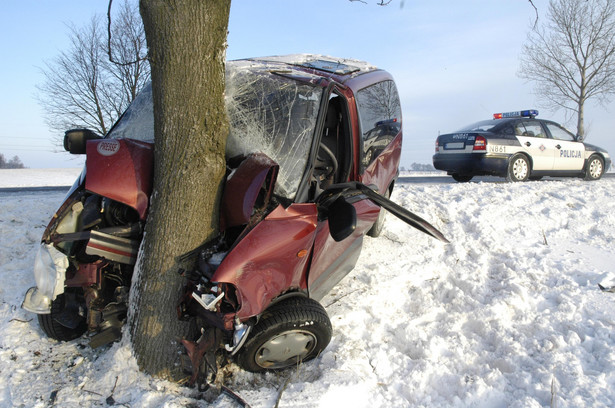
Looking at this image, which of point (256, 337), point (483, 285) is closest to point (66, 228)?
point (256, 337)

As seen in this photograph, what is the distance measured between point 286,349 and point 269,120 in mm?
1775

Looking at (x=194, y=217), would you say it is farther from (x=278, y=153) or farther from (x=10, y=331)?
(x=10, y=331)

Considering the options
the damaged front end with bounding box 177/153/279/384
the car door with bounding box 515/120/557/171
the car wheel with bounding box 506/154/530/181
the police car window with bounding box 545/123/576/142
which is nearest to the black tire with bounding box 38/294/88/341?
the damaged front end with bounding box 177/153/279/384

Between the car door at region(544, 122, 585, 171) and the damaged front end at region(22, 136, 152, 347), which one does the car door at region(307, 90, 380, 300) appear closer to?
the damaged front end at region(22, 136, 152, 347)

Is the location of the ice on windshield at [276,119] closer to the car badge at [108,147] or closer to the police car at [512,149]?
the car badge at [108,147]

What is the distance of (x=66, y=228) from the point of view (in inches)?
113

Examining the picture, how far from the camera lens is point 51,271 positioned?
2750 mm

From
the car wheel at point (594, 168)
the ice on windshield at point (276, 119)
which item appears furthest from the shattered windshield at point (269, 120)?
the car wheel at point (594, 168)

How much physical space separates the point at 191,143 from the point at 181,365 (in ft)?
4.98

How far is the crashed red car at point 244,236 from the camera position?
8.55ft

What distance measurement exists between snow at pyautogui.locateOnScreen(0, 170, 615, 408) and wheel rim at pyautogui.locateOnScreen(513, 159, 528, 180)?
3.96 m

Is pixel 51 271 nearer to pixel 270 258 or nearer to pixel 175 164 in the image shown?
pixel 175 164

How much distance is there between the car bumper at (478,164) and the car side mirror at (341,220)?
7263 mm

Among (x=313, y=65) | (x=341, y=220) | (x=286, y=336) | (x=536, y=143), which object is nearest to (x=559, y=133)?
(x=536, y=143)
